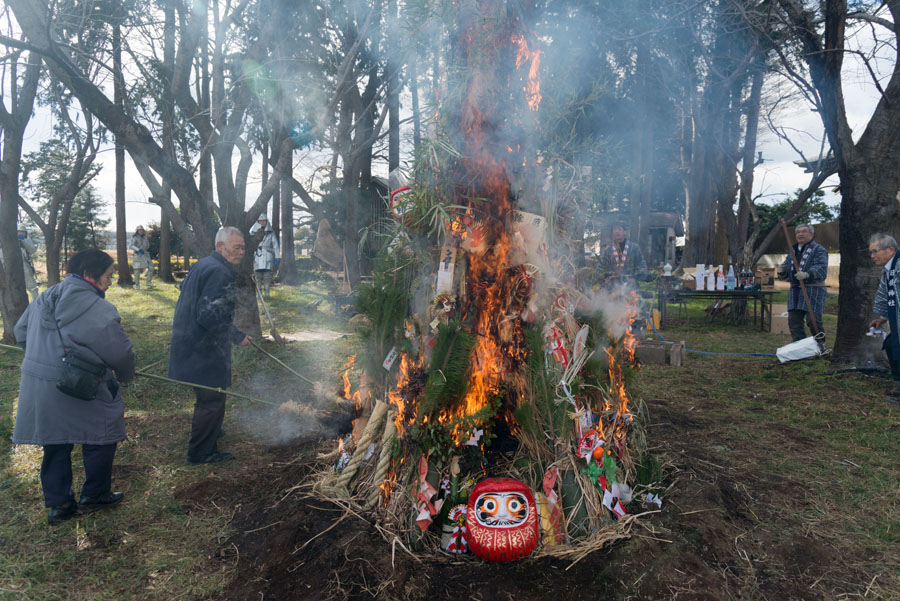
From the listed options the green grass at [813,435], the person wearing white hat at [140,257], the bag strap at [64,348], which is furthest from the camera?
the person wearing white hat at [140,257]

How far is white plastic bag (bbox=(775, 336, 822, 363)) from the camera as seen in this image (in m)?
7.36

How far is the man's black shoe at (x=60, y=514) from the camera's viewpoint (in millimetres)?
3453

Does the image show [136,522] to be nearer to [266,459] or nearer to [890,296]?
[266,459]

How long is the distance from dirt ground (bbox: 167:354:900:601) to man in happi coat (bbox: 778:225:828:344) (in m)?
5.35

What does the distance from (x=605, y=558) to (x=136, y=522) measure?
3003mm

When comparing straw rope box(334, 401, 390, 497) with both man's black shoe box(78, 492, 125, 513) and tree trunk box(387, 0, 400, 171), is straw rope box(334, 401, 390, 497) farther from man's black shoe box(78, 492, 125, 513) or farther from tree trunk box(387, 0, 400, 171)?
tree trunk box(387, 0, 400, 171)

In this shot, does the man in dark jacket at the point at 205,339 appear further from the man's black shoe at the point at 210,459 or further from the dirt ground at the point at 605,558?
the dirt ground at the point at 605,558

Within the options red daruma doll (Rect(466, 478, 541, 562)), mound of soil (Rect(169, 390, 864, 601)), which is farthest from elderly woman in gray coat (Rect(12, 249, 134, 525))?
red daruma doll (Rect(466, 478, 541, 562))

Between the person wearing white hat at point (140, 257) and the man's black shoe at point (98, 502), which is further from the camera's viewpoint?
the person wearing white hat at point (140, 257)

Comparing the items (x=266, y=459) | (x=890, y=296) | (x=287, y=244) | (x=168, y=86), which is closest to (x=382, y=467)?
(x=266, y=459)

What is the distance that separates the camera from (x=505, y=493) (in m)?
2.87

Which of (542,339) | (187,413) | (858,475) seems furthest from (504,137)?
(187,413)

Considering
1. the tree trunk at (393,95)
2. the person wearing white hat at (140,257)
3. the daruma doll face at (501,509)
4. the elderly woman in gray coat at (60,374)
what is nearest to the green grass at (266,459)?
the elderly woman in gray coat at (60,374)

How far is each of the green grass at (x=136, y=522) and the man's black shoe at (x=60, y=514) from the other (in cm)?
5
